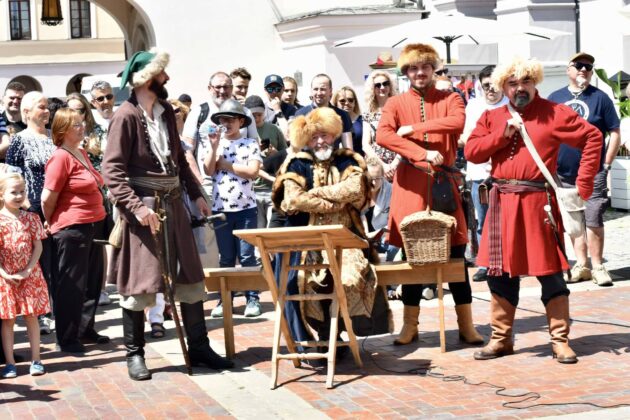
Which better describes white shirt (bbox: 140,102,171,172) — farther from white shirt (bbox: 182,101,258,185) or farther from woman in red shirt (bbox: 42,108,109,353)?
white shirt (bbox: 182,101,258,185)

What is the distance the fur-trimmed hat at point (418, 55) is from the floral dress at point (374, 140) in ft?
8.28

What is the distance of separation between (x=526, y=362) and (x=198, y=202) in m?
2.43

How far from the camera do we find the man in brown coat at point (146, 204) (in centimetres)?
817

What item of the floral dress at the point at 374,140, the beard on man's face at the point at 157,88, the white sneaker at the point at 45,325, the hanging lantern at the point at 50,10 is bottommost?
the white sneaker at the point at 45,325

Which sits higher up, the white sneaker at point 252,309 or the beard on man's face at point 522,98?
the beard on man's face at point 522,98

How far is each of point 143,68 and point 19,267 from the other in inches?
63.4

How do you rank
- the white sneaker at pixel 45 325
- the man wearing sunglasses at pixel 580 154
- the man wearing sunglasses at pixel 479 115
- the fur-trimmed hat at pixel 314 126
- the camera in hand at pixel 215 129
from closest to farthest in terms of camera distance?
the fur-trimmed hat at pixel 314 126 → the camera in hand at pixel 215 129 → the white sneaker at pixel 45 325 → the man wearing sunglasses at pixel 580 154 → the man wearing sunglasses at pixel 479 115

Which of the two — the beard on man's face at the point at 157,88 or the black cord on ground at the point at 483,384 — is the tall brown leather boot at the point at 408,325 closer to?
the black cord on ground at the point at 483,384

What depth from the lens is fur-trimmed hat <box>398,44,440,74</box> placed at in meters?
8.87

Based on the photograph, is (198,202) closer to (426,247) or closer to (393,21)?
(426,247)

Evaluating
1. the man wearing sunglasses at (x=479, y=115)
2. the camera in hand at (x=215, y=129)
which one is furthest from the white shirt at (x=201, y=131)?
the man wearing sunglasses at (x=479, y=115)

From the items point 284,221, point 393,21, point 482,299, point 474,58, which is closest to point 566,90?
point 482,299

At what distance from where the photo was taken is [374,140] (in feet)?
38.2

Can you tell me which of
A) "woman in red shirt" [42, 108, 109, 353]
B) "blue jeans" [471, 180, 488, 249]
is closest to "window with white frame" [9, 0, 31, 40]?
"blue jeans" [471, 180, 488, 249]
